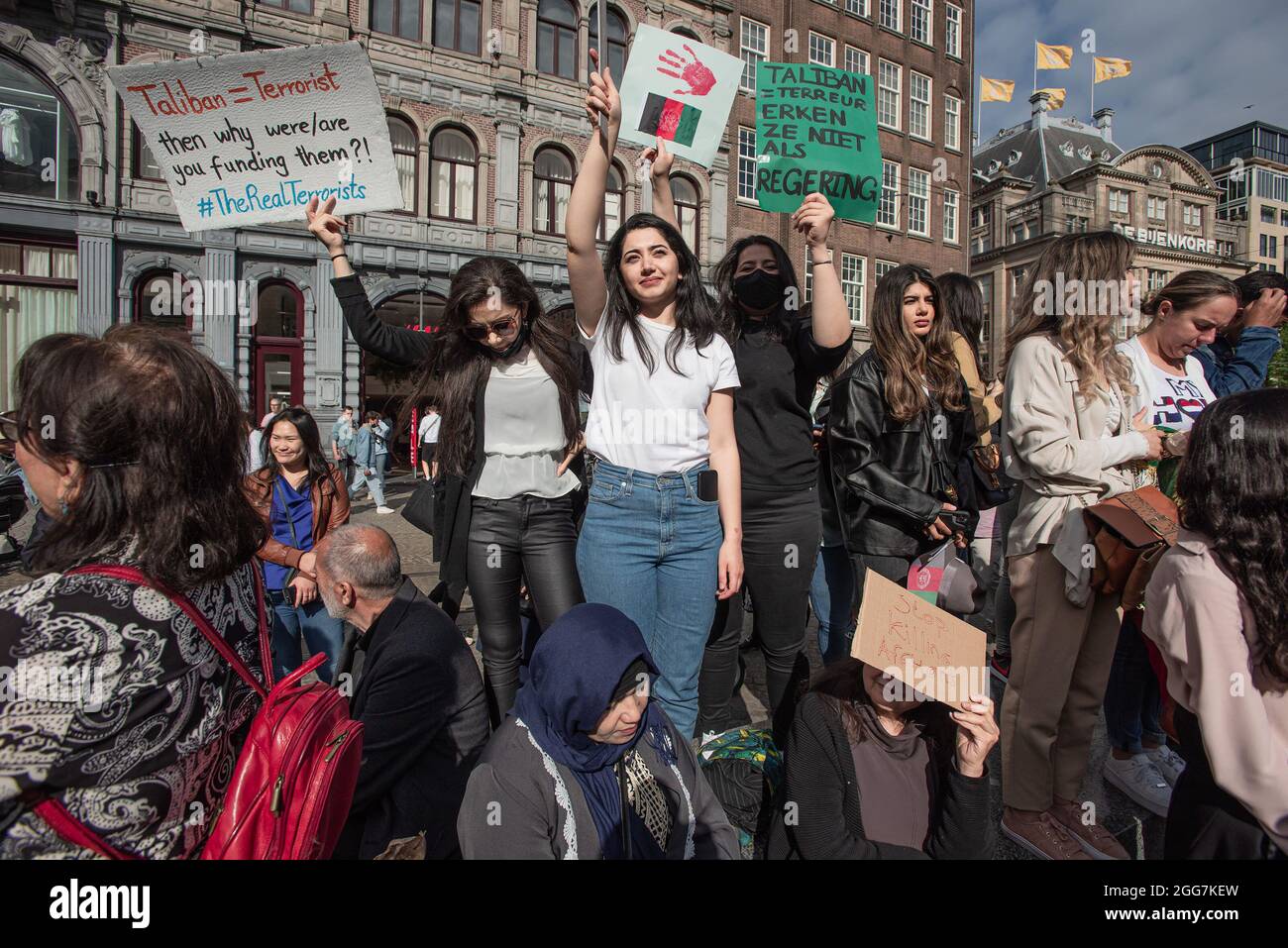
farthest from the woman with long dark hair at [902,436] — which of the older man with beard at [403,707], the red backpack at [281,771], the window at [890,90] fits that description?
the window at [890,90]

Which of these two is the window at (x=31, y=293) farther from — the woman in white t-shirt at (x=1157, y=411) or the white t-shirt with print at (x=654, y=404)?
the woman in white t-shirt at (x=1157, y=411)

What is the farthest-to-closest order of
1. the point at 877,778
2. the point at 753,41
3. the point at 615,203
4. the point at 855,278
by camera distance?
the point at 855,278 < the point at 753,41 < the point at 615,203 < the point at 877,778

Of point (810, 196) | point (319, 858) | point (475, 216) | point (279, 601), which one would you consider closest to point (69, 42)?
point (475, 216)

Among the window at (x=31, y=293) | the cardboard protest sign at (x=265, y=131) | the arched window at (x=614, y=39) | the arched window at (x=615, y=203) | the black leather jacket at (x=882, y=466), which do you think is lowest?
the black leather jacket at (x=882, y=466)

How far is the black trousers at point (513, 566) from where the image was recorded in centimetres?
272

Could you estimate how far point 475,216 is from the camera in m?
18.3

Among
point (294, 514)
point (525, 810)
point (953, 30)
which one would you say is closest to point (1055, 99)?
point (953, 30)

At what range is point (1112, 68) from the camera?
14.5 meters

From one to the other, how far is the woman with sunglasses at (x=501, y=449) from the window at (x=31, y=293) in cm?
1646

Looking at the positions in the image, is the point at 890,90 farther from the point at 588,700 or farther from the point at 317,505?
Answer: the point at 588,700

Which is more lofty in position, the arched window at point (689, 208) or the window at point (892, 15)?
the window at point (892, 15)

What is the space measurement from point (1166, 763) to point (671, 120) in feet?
12.5

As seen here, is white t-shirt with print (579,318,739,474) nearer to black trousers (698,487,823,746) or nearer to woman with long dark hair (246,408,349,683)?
black trousers (698,487,823,746)

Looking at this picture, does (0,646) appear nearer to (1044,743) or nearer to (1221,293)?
(1044,743)
